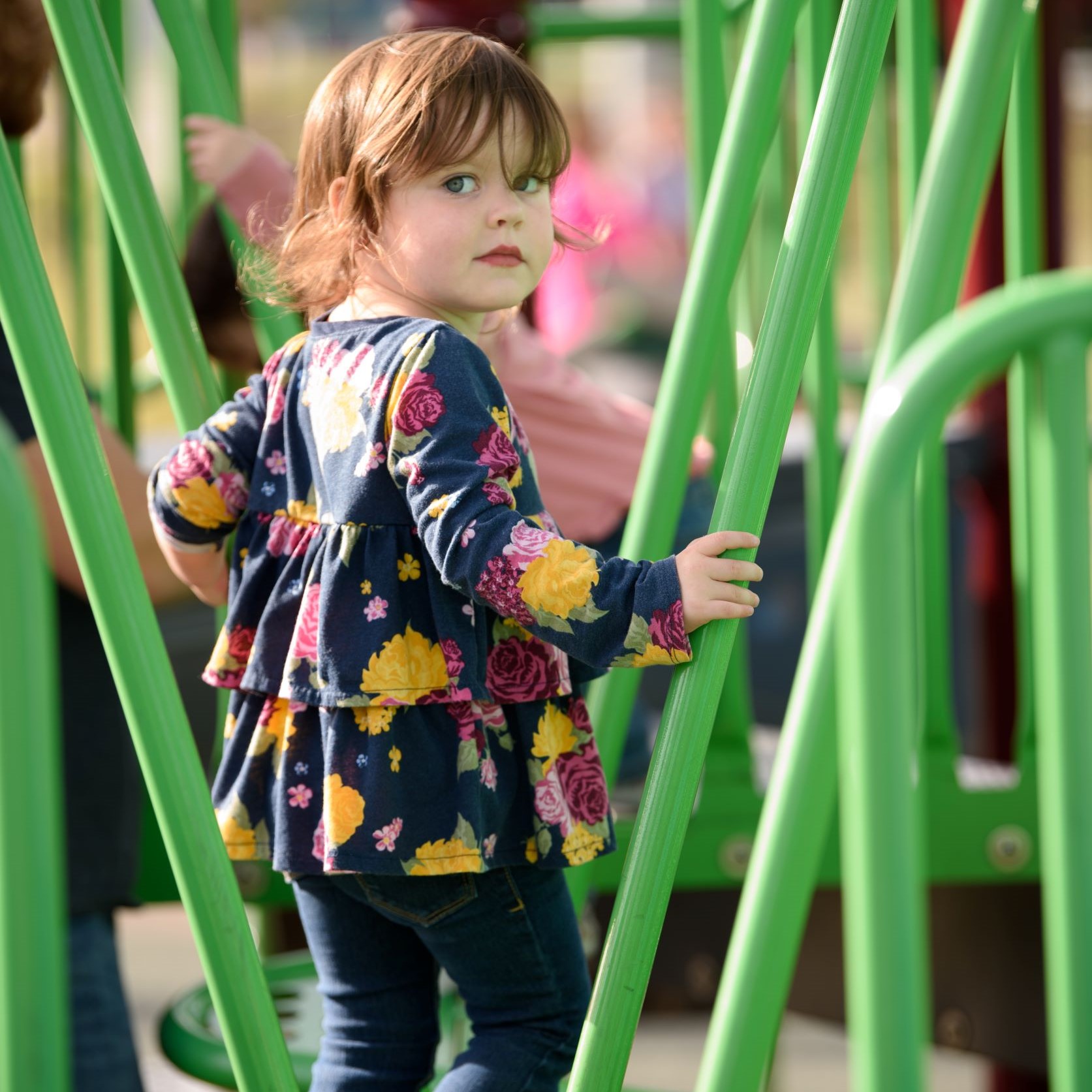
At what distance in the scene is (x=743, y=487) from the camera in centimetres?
115

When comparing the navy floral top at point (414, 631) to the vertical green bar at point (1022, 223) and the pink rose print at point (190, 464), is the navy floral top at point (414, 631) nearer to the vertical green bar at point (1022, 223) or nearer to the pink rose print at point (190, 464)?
the pink rose print at point (190, 464)

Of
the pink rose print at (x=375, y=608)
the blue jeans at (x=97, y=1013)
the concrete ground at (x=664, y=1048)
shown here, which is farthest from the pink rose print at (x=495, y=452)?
the concrete ground at (x=664, y=1048)

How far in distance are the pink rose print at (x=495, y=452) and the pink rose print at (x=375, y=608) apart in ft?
0.42

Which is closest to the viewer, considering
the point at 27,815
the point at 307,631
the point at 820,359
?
the point at 27,815

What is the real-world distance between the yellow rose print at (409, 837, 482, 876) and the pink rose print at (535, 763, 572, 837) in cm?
7

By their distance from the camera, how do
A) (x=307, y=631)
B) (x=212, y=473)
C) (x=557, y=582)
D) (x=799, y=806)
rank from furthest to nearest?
1. (x=212, y=473)
2. (x=307, y=631)
3. (x=557, y=582)
4. (x=799, y=806)

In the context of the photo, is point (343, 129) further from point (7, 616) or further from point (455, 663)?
point (7, 616)

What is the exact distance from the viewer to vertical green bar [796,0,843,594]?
1913 millimetres

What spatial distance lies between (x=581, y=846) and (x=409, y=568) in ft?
0.81

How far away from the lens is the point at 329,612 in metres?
1.17

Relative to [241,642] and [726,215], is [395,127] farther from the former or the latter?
[241,642]

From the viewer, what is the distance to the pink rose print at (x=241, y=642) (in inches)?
50.0

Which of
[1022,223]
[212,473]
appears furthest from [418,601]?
[1022,223]

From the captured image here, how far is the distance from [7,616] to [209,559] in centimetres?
59
